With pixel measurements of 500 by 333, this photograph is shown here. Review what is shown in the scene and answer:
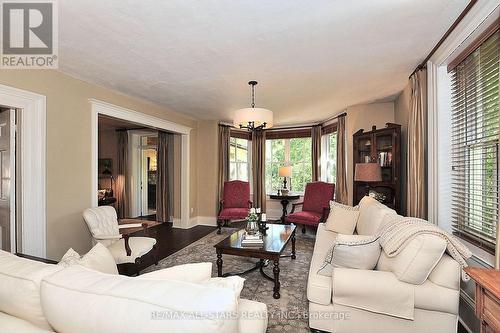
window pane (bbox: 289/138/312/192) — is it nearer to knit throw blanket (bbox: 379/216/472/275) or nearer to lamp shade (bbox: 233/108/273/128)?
lamp shade (bbox: 233/108/273/128)

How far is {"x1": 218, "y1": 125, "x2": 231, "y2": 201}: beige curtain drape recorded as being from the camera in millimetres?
5754

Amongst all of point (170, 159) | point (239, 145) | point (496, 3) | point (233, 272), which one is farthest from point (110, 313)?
point (239, 145)

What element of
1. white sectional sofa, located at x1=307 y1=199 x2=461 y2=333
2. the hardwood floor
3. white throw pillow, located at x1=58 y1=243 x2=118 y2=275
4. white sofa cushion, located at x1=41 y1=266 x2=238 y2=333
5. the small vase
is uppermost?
white sofa cushion, located at x1=41 y1=266 x2=238 y2=333

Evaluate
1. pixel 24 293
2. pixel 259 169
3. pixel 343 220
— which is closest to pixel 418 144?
pixel 343 220

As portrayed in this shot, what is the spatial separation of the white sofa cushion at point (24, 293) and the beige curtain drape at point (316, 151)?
5.33 metres

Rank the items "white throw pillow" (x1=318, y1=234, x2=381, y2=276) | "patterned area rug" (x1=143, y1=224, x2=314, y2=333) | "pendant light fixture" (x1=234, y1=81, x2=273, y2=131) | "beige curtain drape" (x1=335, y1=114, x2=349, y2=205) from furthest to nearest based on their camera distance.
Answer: "beige curtain drape" (x1=335, y1=114, x2=349, y2=205) → "pendant light fixture" (x1=234, y1=81, x2=273, y2=131) → "patterned area rug" (x1=143, y1=224, x2=314, y2=333) → "white throw pillow" (x1=318, y1=234, x2=381, y2=276)

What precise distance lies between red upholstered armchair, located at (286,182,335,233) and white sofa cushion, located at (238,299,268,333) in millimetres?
3409

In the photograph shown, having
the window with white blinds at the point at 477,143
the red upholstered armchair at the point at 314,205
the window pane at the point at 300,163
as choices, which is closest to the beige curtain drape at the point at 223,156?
the window pane at the point at 300,163

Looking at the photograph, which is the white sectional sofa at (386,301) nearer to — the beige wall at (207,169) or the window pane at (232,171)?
the beige wall at (207,169)

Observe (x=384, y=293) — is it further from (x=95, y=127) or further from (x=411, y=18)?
(x=95, y=127)

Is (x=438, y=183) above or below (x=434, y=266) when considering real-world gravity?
above

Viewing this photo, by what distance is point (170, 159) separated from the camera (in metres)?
5.82

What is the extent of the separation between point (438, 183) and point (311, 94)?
2113 mm

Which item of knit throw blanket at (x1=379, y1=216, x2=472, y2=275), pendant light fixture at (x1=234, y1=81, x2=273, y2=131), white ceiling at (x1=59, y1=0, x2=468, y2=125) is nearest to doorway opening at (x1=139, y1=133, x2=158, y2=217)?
white ceiling at (x1=59, y1=0, x2=468, y2=125)
